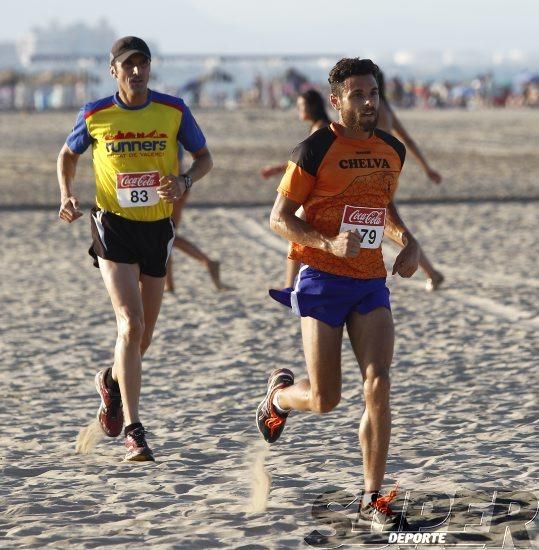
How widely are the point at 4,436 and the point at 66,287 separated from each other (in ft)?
16.7

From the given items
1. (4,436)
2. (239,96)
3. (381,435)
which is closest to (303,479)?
(381,435)

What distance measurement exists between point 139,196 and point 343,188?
1349 millimetres

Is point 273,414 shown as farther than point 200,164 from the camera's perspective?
No

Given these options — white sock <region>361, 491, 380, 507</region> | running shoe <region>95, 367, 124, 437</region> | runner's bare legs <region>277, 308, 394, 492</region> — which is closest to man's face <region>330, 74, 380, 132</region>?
runner's bare legs <region>277, 308, 394, 492</region>

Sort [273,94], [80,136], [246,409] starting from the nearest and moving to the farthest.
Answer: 1. [80,136]
2. [246,409]
3. [273,94]

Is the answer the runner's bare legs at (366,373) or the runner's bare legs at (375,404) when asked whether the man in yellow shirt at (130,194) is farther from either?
the runner's bare legs at (375,404)

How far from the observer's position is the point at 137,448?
231 inches

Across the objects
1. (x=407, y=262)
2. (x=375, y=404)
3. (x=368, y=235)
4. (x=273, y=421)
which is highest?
(x=368, y=235)

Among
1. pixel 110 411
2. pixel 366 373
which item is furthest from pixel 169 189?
pixel 366 373

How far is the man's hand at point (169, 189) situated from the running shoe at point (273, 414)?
910 mm

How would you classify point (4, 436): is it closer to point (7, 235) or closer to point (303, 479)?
point (303, 479)

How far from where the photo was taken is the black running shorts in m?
6.18

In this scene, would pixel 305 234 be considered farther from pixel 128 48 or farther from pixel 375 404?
pixel 128 48

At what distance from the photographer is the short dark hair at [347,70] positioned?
5039 millimetres
